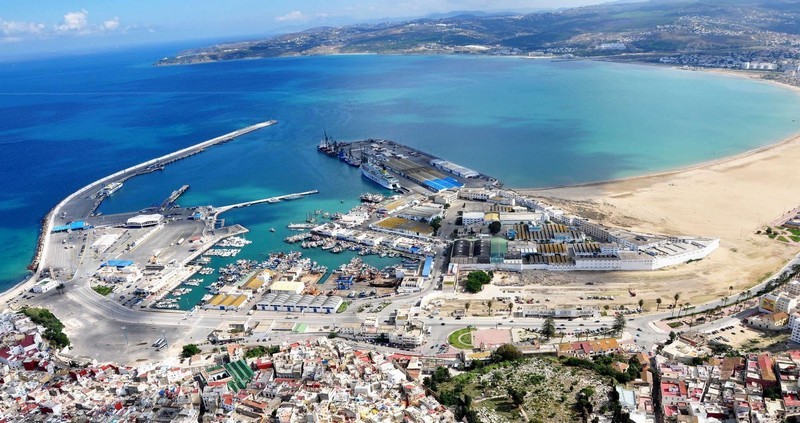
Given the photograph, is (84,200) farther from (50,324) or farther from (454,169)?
(454,169)

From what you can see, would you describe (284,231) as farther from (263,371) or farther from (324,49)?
(324,49)

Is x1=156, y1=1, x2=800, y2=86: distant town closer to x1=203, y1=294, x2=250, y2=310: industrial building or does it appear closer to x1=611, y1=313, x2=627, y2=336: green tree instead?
x1=611, y1=313, x2=627, y2=336: green tree

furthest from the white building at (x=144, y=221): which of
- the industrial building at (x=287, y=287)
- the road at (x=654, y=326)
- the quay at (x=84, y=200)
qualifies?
the road at (x=654, y=326)

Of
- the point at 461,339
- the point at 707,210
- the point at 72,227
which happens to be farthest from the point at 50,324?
the point at 707,210

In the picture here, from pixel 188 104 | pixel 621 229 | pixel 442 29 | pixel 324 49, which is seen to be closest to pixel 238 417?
pixel 621 229

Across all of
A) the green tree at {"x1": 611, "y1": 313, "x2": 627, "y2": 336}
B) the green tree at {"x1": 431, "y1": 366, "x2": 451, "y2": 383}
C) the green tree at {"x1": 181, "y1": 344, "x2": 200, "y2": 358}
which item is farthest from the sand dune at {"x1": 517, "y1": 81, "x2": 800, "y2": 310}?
the green tree at {"x1": 181, "y1": 344, "x2": 200, "y2": 358}
